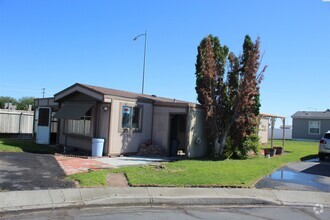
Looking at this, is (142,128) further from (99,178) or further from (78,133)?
(99,178)

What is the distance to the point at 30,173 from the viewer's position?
1129 centimetres

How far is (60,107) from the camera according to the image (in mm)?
20500

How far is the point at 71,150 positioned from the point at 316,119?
32.9 metres

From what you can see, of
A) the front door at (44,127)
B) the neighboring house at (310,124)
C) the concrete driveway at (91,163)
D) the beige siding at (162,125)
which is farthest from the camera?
the neighboring house at (310,124)

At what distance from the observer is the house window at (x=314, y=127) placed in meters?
42.6

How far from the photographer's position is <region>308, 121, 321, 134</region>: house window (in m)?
42.6

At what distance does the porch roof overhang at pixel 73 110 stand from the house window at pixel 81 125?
38 centimetres

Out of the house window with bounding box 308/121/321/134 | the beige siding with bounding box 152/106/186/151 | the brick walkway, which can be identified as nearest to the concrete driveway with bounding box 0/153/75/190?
the brick walkway

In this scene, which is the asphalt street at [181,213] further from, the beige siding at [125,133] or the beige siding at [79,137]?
the beige siding at [79,137]

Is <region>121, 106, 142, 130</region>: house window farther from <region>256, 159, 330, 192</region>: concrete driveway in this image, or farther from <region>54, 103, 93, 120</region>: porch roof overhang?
<region>256, 159, 330, 192</region>: concrete driveway

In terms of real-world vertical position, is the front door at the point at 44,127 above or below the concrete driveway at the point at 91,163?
above

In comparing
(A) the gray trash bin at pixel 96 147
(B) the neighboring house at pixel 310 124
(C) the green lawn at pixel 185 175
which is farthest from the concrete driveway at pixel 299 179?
(B) the neighboring house at pixel 310 124

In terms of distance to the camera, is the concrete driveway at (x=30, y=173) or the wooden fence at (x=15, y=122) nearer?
the concrete driveway at (x=30, y=173)

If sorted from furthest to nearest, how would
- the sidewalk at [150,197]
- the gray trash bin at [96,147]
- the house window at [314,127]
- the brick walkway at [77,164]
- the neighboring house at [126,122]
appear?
the house window at [314,127] → the neighboring house at [126,122] → the gray trash bin at [96,147] → the brick walkway at [77,164] → the sidewalk at [150,197]
